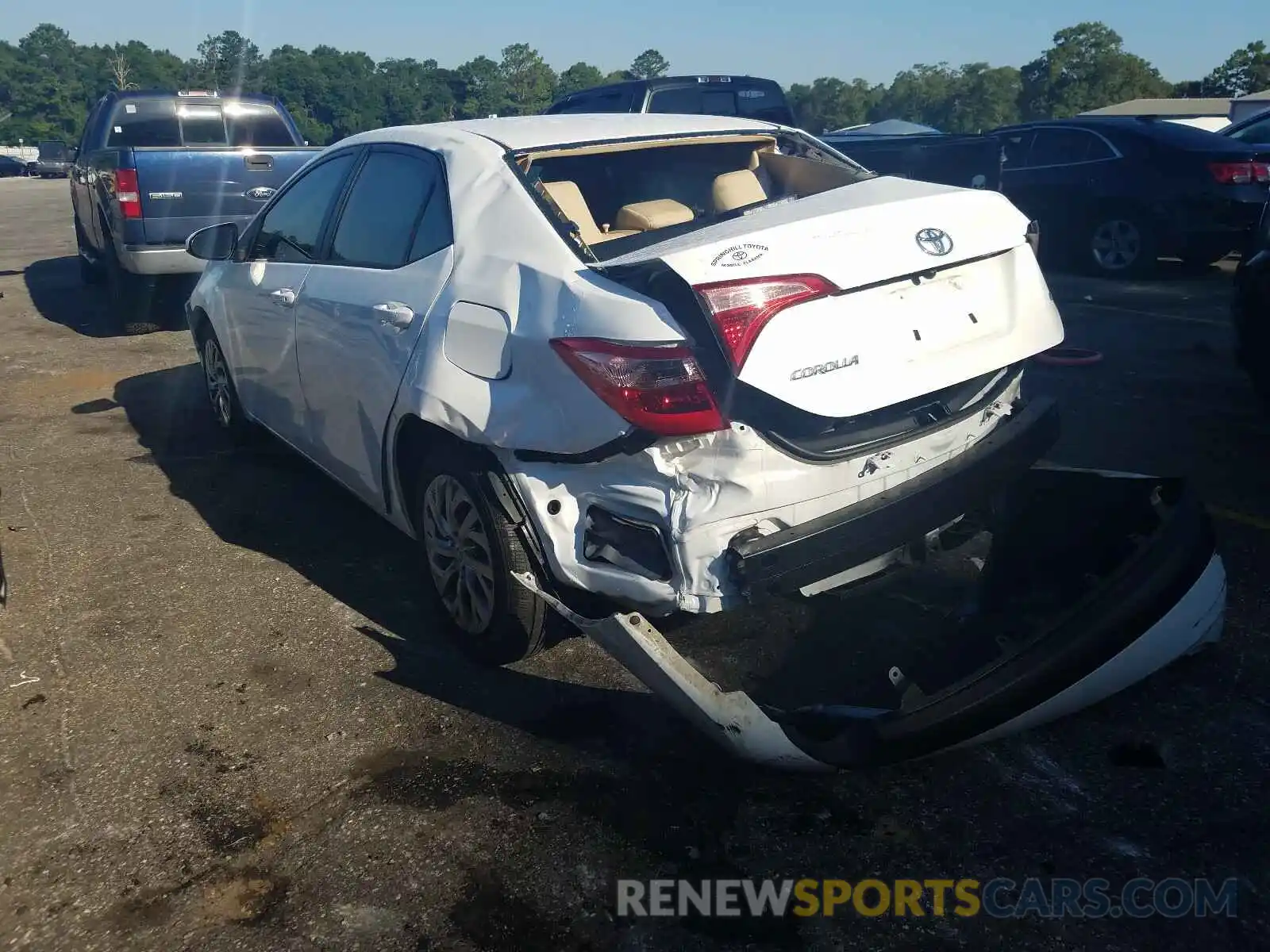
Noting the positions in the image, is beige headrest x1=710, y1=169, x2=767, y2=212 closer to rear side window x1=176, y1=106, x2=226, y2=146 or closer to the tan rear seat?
the tan rear seat

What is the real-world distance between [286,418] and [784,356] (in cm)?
288

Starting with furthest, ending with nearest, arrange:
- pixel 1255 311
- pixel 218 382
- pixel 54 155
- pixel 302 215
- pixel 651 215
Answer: pixel 54 155
pixel 218 382
pixel 1255 311
pixel 302 215
pixel 651 215

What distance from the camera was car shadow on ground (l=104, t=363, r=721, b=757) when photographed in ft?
10.7

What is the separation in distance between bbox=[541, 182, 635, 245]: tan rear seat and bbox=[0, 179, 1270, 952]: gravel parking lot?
1.34 meters

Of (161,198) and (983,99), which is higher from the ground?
Answer: (983,99)

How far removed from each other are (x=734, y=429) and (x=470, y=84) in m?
106

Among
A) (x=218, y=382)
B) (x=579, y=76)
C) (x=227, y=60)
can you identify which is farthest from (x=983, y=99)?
(x=218, y=382)

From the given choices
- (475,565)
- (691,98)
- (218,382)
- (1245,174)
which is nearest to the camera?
(475,565)

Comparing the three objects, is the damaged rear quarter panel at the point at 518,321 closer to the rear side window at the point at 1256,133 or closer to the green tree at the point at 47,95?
the rear side window at the point at 1256,133

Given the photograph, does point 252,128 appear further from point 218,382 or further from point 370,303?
point 370,303

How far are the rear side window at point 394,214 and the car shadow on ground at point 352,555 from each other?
123 cm

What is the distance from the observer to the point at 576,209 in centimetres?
364

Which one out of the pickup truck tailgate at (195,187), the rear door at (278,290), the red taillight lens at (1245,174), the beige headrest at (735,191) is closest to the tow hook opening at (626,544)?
the beige headrest at (735,191)

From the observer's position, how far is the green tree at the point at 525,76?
112 meters
